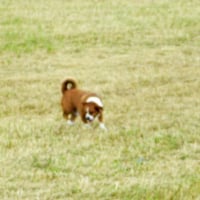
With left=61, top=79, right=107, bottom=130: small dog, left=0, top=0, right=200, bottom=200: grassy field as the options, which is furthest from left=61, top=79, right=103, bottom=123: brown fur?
left=0, top=0, right=200, bottom=200: grassy field

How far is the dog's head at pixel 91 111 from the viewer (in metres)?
8.34

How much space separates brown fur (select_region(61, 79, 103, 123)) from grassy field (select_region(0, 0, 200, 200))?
137 mm

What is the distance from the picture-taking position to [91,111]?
8336 millimetres

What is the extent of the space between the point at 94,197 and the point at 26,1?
15.1 metres

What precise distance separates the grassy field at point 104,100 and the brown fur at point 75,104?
5.4 inches

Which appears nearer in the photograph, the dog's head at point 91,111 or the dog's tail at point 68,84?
the dog's head at point 91,111

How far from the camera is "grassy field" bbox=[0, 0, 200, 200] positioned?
21.6 ft

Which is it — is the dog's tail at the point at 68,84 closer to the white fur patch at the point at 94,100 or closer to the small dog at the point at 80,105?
the small dog at the point at 80,105

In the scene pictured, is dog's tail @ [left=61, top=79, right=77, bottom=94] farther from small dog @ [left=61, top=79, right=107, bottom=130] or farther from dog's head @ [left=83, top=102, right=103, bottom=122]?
dog's head @ [left=83, top=102, right=103, bottom=122]

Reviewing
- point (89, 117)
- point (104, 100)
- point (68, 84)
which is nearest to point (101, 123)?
point (89, 117)

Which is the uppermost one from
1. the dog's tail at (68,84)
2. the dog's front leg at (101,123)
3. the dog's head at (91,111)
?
the dog's tail at (68,84)

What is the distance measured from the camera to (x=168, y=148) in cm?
765

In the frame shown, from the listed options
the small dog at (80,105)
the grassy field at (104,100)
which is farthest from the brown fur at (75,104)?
the grassy field at (104,100)

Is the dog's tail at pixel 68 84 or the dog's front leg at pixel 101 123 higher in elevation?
the dog's tail at pixel 68 84
